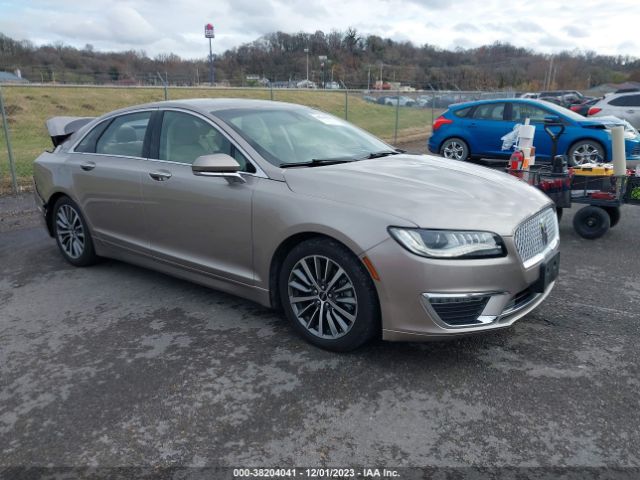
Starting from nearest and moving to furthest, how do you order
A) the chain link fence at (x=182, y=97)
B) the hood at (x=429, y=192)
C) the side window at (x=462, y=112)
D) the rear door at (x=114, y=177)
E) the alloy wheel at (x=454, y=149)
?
the hood at (x=429, y=192) → the rear door at (x=114, y=177) → the side window at (x=462, y=112) → the alloy wheel at (x=454, y=149) → the chain link fence at (x=182, y=97)

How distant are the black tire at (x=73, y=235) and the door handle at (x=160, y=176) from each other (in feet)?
4.01

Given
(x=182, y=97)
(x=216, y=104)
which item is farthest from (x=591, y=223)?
(x=182, y=97)

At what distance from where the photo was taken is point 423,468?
235 cm

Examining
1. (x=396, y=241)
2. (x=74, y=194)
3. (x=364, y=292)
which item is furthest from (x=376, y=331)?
(x=74, y=194)

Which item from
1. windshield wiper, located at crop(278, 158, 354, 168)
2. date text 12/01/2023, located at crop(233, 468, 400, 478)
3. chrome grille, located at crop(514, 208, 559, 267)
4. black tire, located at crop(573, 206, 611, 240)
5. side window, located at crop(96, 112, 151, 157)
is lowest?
date text 12/01/2023, located at crop(233, 468, 400, 478)

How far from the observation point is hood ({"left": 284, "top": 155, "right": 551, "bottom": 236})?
3004 mm

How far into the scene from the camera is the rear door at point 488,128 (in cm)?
1132

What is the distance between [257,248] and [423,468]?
178 centimetres

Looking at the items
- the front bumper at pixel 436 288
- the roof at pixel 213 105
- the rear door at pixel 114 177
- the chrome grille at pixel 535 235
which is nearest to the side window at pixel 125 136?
the rear door at pixel 114 177

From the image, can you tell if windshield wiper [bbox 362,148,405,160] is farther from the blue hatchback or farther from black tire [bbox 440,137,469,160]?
black tire [bbox 440,137,469,160]

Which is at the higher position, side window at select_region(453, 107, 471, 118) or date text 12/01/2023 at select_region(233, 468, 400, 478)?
side window at select_region(453, 107, 471, 118)

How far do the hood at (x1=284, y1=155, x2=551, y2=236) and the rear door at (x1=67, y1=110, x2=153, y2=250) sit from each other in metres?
1.61

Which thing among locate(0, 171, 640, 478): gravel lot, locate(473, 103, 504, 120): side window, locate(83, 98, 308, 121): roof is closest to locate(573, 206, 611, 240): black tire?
locate(0, 171, 640, 478): gravel lot

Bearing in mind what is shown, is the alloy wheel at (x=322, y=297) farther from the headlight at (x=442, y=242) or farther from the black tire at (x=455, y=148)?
the black tire at (x=455, y=148)
